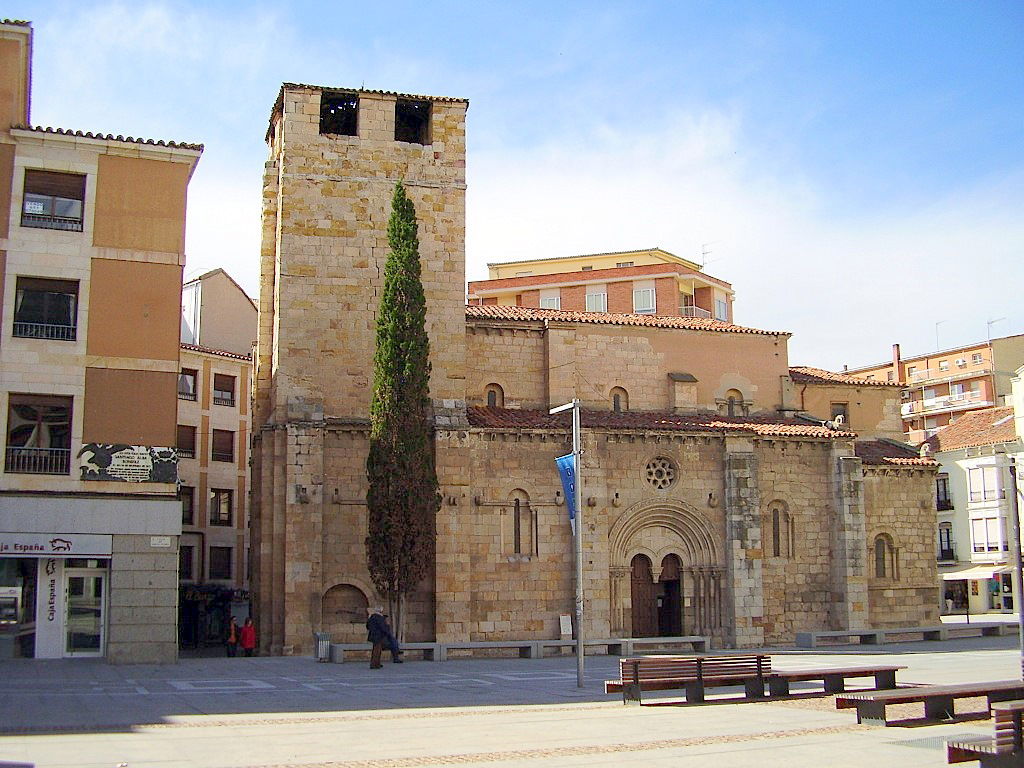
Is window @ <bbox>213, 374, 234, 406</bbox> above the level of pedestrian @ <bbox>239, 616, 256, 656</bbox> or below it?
above

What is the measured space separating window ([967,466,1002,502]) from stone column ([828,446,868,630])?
71.1 feet

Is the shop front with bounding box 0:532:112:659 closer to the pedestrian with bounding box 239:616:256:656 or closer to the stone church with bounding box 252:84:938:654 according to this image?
the stone church with bounding box 252:84:938:654

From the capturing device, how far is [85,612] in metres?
27.1

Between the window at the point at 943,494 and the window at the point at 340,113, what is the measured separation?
123 feet

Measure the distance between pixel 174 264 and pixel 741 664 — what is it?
17.5m

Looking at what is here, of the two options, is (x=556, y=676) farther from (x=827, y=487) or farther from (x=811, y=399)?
(x=811, y=399)

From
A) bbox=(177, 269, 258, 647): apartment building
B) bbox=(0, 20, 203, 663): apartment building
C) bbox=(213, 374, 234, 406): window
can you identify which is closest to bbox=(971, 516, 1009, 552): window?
bbox=(177, 269, 258, 647): apartment building

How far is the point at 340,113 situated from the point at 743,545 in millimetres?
18676

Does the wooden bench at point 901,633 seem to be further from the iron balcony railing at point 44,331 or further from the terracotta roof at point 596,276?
the terracotta roof at point 596,276

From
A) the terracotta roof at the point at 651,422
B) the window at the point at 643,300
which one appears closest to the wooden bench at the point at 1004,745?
the terracotta roof at the point at 651,422

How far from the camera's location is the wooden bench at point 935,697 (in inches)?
577

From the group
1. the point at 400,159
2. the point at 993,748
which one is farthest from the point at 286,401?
the point at 993,748

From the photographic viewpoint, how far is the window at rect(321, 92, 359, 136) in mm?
35469

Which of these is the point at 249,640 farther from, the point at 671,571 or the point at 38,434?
the point at 671,571
